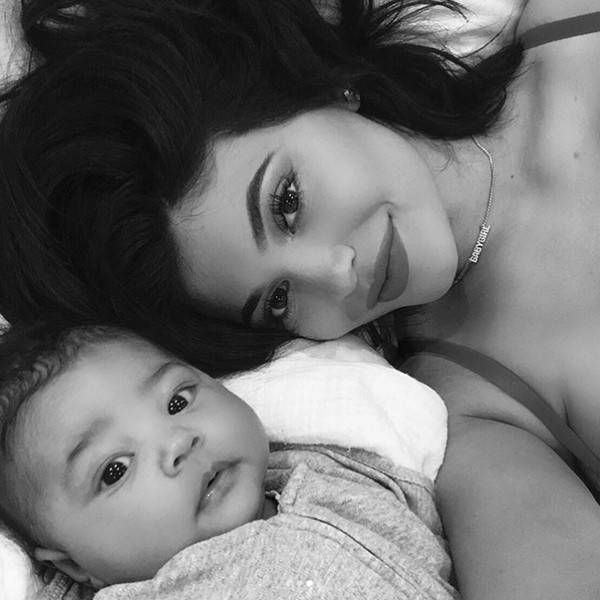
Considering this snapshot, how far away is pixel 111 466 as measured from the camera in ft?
3.48

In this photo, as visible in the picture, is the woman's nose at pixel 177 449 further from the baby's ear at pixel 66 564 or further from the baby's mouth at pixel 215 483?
the baby's ear at pixel 66 564

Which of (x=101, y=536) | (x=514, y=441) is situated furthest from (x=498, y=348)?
(x=101, y=536)

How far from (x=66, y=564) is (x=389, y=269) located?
0.55 meters

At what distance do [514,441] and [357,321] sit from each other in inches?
10.7

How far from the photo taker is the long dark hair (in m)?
1.25

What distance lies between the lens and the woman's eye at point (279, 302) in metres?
1.31

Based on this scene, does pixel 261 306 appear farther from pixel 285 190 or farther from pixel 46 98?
pixel 46 98

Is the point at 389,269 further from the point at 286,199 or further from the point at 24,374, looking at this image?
the point at 24,374

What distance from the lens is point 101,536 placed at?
1.05 m

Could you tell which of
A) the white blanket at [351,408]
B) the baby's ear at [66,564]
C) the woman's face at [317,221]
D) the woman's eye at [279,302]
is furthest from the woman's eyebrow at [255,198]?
the baby's ear at [66,564]

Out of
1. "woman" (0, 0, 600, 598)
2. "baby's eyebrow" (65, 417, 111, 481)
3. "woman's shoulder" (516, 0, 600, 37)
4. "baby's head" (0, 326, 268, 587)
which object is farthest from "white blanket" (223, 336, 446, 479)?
"woman's shoulder" (516, 0, 600, 37)

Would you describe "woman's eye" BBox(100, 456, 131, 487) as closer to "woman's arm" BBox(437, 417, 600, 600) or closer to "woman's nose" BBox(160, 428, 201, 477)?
"woman's nose" BBox(160, 428, 201, 477)

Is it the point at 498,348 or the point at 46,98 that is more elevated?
the point at 46,98

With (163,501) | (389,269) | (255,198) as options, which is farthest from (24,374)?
(389,269)
